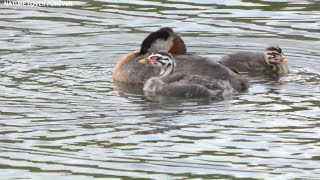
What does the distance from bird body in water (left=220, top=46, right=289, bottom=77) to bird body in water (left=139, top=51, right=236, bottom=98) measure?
62.3 inches

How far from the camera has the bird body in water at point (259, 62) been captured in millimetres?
15961

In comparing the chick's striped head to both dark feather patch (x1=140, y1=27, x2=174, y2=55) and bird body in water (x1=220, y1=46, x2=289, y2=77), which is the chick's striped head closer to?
bird body in water (x1=220, y1=46, x2=289, y2=77)

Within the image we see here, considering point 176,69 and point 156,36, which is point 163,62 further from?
point 156,36

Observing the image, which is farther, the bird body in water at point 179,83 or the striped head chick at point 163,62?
the striped head chick at point 163,62

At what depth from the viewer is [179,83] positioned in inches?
556

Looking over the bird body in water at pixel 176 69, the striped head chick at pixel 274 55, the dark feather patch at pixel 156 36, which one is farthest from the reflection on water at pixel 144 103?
the dark feather patch at pixel 156 36

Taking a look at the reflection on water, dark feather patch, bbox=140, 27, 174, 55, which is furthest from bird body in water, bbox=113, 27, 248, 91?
the reflection on water

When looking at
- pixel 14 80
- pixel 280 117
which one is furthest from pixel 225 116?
pixel 14 80

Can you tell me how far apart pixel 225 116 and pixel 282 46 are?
16.7ft

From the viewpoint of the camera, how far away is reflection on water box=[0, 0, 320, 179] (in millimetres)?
10703

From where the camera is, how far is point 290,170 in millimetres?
10406

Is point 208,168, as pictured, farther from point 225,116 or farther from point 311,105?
point 311,105

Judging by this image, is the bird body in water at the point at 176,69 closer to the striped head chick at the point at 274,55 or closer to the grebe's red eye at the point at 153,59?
the grebe's red eye at the point at 153,59

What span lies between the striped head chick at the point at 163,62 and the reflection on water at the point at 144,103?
0.43m
